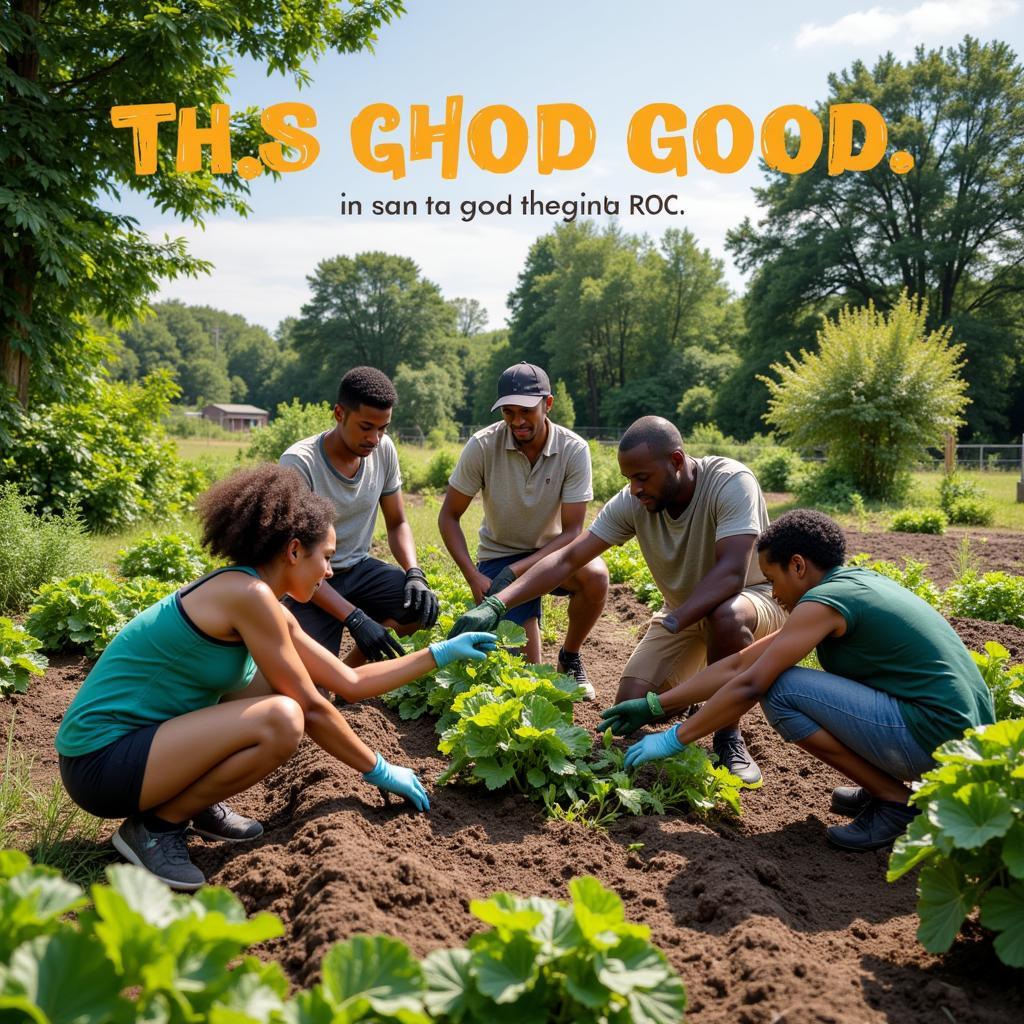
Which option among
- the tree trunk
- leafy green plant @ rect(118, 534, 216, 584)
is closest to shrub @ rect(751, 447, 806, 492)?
leafy green plant @ rect(118, 534, 216, 584)

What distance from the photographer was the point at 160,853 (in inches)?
111

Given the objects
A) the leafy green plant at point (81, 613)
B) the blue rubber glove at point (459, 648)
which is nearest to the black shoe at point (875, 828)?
the blue rubber glove at point (459, 648)

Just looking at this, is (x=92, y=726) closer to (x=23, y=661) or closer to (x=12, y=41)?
(x=23, y=661)

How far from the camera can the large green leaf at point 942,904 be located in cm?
219

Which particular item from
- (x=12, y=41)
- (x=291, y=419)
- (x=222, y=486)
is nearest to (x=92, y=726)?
(x=222, y=486)

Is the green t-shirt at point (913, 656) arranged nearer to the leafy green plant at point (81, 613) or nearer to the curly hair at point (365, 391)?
the curly hair at point (365, 391)

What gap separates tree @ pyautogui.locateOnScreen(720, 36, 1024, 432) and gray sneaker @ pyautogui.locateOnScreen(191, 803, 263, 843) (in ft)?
121

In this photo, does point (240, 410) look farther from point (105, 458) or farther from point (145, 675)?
point (145, 675)

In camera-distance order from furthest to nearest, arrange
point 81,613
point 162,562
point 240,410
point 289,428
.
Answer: point 240,410
point 289,428
point 162,562
point 81,613

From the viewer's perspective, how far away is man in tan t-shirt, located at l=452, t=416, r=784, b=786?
392 cm

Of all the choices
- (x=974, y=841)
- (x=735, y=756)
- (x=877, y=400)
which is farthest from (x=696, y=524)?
(x=877, y=400)

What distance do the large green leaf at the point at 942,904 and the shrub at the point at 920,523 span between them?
35.8ft

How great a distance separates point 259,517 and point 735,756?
2357 mm

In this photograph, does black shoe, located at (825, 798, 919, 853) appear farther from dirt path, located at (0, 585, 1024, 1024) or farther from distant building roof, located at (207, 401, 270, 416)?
distant building roof, located at (207, 401, 270, 416)
